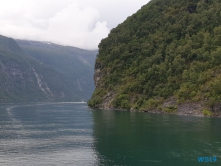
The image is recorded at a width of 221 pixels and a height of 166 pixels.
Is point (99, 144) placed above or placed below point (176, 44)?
below

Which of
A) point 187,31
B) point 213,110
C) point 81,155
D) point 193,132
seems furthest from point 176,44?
point 81,155

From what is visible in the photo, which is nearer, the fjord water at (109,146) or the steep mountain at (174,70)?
the fjord water at (109,146)

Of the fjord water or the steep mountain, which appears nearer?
the fjord water

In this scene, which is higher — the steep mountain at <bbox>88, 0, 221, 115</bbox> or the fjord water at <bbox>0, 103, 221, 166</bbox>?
the steep mountain at <bbox>88, 0, 221, 115</bbox>

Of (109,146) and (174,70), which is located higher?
(174,70)

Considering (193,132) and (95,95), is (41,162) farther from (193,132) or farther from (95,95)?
(95,95)

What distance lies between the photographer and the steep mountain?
139 metres

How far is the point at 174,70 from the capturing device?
162750 mm

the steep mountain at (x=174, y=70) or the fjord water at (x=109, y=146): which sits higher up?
the steep mountain at (x=174, y=70)

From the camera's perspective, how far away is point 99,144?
2569 inches

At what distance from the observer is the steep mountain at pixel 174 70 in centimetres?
13912

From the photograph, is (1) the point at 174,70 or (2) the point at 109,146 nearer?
(2) the point at 109,146

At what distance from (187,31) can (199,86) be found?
169 ft

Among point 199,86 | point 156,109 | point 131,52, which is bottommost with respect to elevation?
point 156,109
